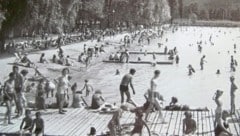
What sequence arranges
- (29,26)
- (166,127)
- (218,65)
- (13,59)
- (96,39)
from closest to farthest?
(166,127), (13,59), (29,26), (218,65), (96,39)

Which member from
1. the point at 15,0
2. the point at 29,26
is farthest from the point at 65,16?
the point at 15,0

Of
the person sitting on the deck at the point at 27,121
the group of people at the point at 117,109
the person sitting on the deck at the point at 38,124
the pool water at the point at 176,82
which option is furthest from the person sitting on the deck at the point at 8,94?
the pool water at the point at 176,82

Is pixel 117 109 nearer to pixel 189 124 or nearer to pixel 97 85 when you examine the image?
pixel 189 124

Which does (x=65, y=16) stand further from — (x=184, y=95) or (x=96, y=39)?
(x=184, y=95)

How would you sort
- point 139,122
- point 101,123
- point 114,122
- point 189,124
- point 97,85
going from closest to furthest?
1. point 139,122
2. point 114,122
3. point 189,124
4. point 101,123
5. point 97,85

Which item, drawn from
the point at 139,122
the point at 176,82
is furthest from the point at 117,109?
the point at 176,82

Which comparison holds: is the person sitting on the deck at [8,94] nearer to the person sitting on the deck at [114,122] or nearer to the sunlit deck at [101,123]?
the sunlit deck at [101,123]

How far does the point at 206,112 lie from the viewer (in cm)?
1853

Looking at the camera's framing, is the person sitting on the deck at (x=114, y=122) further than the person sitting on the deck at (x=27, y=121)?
No

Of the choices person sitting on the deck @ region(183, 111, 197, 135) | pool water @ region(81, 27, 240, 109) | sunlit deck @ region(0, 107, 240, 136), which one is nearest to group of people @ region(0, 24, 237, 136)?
person sitting on the deck @ region(183, 111, 197, 135)

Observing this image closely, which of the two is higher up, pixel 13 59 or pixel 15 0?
pixel 15 0

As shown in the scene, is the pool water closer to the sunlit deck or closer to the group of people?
the sunlit deck

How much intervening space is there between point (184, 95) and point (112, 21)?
7025 cm

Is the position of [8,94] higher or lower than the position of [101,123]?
higher
